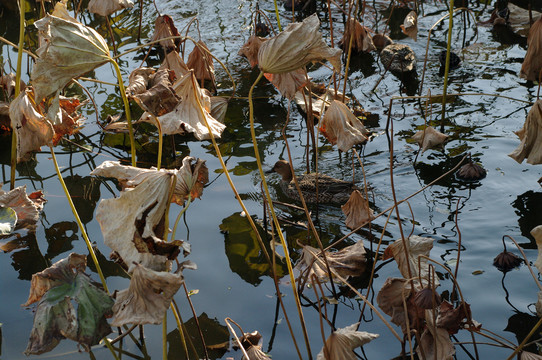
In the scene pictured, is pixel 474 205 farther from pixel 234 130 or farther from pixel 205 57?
pixel 205 57

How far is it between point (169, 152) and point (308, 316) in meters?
1.22

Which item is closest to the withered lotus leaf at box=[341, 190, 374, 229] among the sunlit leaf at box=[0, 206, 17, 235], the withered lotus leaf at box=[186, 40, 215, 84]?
the sunlit leaf at box=[0, 206, 17, 235]

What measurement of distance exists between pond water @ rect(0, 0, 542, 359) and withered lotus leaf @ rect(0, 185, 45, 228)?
2.1 inches

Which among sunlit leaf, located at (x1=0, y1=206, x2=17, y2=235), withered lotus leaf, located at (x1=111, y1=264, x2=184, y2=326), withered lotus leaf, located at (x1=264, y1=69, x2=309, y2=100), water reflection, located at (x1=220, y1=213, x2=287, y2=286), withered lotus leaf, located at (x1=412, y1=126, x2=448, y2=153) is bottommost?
water reflection, located at (x1=220, y1=213, x2=287, y2=286)

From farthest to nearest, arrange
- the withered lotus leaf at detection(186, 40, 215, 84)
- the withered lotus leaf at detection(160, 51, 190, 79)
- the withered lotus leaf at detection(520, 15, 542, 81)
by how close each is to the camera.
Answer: the withered lotus leaf at detection(186, 40, 215, 84) → the withered lotus leaf at detection(160, 51, 190, 79) → the withered lotus leaf at detection(520, 15, 542, 81)

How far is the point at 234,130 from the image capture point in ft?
9.24

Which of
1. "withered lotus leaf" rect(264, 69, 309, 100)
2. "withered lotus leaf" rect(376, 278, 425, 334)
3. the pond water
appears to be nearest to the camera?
"withered lotus leaf" rect(376, 278, 425, 334)

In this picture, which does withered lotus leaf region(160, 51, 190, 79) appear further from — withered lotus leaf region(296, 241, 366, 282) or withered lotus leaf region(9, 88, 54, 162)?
withered lotus leaf region(296, 241, 366, 282)

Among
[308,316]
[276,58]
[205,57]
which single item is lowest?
[308,316]

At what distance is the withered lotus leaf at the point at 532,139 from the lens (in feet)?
6.02

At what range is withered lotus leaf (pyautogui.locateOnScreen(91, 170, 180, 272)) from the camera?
3.76 ft

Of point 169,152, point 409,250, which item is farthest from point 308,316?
point 169,152

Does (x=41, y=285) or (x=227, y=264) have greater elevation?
(x=41, y=285)

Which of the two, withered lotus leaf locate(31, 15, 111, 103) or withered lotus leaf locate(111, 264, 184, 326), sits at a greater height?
withered lotus leaf locate(31, 15, 111, 103)
